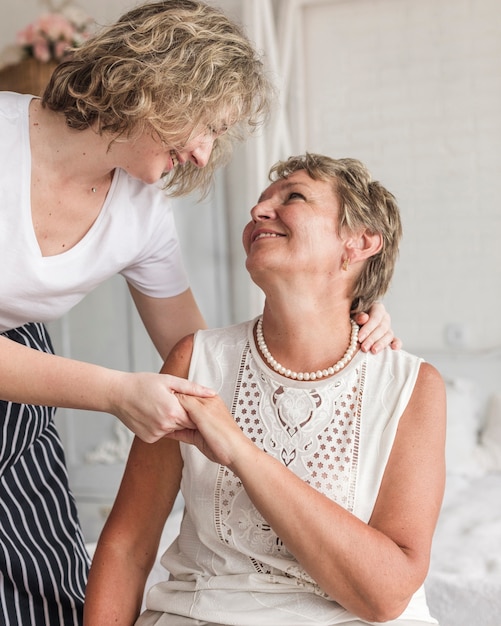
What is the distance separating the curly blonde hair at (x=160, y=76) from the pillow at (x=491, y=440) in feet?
8.31

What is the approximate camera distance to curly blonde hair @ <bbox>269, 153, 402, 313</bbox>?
5.36 feet

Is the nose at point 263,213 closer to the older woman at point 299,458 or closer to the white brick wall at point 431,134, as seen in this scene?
the older woman at point 299,458

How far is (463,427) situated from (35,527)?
247cm

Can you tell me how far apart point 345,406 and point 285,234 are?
1.17 feet

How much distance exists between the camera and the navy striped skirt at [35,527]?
1.60 m

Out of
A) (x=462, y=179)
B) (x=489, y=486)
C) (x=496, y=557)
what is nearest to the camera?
(x=496, y=557)

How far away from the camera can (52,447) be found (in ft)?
5.98

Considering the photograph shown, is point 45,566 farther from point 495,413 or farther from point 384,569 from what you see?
point 495,413

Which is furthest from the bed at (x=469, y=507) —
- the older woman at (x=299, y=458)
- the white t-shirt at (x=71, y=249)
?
the white t-shirt at (x=71, y=249)

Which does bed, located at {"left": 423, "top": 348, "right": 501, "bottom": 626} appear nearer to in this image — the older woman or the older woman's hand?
the older woman

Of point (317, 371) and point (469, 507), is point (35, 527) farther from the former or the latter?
point (469, 507)

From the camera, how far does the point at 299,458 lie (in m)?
1.48

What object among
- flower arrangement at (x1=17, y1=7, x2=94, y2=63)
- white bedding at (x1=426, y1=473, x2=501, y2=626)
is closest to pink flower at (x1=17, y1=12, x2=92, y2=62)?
flower arrangement at (x1=17, y1=7, x2=94, y2=63)

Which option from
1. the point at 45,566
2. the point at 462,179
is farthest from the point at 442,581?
the point at 462,179
